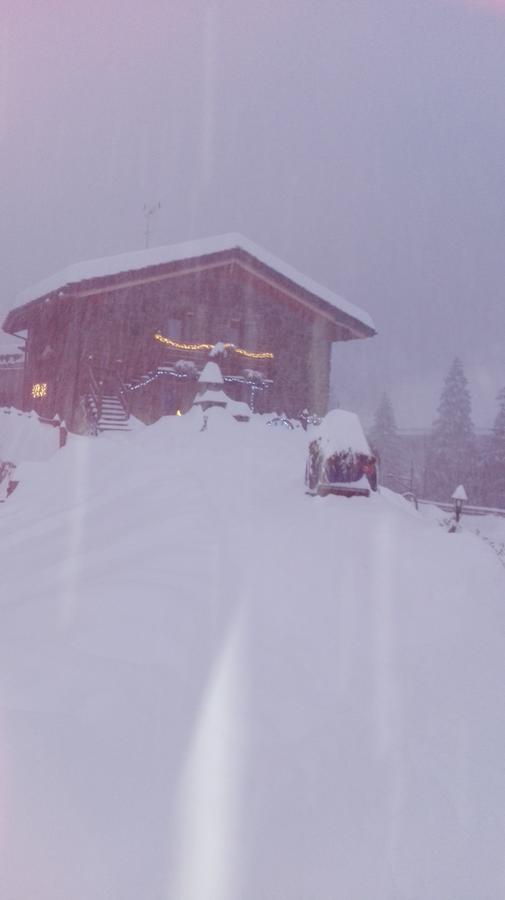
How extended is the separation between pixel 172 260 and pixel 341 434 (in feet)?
43.0

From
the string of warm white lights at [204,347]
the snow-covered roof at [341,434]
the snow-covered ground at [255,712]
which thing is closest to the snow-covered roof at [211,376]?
the string of warm white lights at [204,347]

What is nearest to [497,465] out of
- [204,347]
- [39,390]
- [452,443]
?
[452,443]

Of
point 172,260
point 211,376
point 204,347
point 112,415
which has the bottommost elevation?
point 112,415

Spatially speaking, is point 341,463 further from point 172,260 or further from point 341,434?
point 172,260

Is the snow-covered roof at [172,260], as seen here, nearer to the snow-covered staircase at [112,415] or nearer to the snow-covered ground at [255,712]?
the snow-covered staircase at [112,415]

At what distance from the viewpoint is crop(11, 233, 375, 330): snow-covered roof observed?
18031mm

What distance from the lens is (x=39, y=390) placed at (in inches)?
910

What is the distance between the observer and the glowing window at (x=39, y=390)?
73.5ft

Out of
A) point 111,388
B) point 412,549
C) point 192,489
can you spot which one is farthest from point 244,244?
point 412,549

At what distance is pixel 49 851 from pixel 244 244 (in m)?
19.6

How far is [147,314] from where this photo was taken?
65.3ft

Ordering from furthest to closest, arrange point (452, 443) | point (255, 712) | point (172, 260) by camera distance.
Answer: point (452, 443)
point (172, 260)
point (255, 712)

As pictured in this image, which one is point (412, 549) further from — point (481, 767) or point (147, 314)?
point (147, 314)

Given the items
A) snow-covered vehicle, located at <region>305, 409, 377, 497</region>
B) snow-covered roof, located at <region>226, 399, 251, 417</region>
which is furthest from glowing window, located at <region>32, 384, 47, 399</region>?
snow-covered vehicle, located at <region>305, 409, 377, 497</region>
